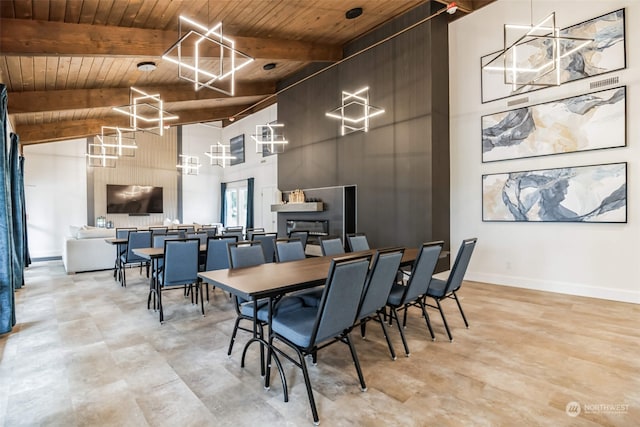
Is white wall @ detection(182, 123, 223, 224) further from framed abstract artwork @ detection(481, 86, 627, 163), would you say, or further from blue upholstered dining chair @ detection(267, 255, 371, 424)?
blue upholstered dining chair @ detection(267, 255, 371, 424)

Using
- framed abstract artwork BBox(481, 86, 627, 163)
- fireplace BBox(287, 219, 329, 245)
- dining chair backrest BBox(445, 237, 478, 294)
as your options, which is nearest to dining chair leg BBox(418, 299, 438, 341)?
dining chair backrest BBox(445, 237, 478, 294)

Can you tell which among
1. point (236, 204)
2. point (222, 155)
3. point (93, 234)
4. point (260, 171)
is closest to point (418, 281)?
point (222, 155)

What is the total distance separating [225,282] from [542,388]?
2335mm

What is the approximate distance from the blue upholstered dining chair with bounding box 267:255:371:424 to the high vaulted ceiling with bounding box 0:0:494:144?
3996 mm

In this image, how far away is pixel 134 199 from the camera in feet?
36.1

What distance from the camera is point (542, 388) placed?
2.22m

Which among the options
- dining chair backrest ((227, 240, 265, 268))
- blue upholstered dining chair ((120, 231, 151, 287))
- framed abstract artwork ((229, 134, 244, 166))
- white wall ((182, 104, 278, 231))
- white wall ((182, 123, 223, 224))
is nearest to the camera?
dining chair backrest ((227, 240, 265, 268))

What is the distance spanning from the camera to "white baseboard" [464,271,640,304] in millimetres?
4234

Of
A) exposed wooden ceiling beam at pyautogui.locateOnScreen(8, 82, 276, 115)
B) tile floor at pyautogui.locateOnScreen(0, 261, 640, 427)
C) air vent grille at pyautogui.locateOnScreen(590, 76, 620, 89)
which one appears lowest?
tile floor at pyautogui.locateOnScreen(0, 261, 640, 427)

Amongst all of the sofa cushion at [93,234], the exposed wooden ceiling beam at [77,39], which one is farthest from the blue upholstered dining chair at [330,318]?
the sofa cushion at [93,234]

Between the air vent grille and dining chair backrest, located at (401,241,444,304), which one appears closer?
dining chair backrest, located at (401,241,444,304)

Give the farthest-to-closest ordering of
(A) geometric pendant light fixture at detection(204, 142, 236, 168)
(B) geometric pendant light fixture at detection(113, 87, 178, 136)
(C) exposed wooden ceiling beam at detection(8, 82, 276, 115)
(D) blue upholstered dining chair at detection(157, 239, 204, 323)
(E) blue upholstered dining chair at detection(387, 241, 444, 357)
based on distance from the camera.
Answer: (A) geometric pendant light fixture at detection(204, 142, 236, 168)
(C) exposed wooden ceiling beam at detection(8, 82, 276, 115)
(B) geometric pendant light fixture at detection(113, 87, 178, 136)
(D) blue upholstered dining chair at detection(157, 239, 204, 323)
(E) blue upholstered dining chair at detection(387, 241, 444, 357)

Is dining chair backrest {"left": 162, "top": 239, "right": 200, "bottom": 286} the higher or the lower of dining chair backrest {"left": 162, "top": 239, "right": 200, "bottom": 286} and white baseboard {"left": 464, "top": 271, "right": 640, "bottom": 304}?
the higher

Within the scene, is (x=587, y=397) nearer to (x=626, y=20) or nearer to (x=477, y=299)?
(x=477, y=299)
